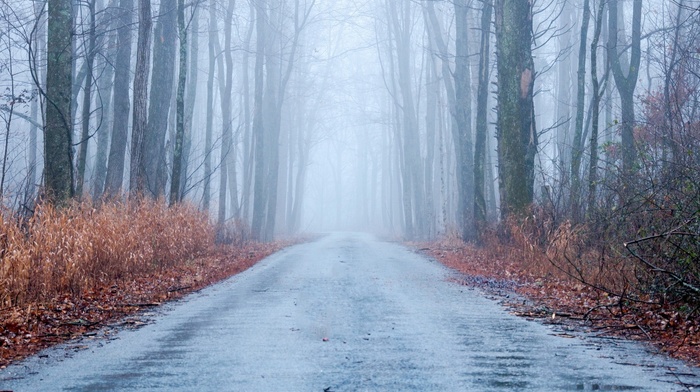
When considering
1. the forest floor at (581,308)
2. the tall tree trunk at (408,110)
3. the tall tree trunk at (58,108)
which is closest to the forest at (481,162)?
the tall tree trunk at (58,108)

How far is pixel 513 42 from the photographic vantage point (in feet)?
64.1

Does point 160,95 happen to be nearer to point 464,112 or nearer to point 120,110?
point 120,110

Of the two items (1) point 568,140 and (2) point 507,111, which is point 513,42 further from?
(1) point 568,140

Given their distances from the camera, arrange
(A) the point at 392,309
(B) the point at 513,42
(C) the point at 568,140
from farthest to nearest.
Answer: (C) the point at 568,140
(B) the point at 513,42
(A) the point at 392,309

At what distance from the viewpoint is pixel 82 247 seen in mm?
11422

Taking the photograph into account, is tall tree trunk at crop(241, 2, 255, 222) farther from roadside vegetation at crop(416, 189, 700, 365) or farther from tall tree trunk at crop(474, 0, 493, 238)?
roadside vegetation at crop(416, 189, 700, 365)

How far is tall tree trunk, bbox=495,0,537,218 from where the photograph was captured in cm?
1933

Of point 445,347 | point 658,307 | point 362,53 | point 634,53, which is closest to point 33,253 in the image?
point 445,347

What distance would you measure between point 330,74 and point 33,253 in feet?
174

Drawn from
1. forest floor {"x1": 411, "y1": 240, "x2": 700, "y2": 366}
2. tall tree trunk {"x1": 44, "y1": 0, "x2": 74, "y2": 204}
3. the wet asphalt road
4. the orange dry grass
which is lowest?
the wet asphalt road

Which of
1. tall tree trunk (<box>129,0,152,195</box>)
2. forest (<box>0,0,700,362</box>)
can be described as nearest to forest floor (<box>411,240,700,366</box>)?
forest (<box>0,0,700,362</box>)

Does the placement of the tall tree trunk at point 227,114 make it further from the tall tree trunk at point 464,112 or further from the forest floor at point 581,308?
the forest floor at point 581,308

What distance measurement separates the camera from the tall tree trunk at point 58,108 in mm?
14055

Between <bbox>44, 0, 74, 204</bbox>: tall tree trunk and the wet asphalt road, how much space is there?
4990 millimetres
